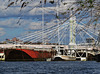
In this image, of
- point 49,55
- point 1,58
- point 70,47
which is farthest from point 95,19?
point 70,47

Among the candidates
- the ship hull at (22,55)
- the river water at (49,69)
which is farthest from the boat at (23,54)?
the river water at (49,69)

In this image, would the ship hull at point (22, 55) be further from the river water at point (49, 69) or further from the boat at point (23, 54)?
the river water at point (49, 69)

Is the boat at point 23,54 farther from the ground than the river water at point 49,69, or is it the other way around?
the river water at point 49,69

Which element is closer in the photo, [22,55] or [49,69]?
[49,69]

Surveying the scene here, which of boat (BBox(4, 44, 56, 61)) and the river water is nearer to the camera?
the river water

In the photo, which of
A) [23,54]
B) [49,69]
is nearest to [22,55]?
[23,54]

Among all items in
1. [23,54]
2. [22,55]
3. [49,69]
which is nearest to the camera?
[49,69]

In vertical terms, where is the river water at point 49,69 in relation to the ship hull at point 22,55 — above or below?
above

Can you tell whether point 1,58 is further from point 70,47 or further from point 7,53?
point 70,47

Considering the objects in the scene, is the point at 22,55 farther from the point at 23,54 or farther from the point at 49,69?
the point at 49,69

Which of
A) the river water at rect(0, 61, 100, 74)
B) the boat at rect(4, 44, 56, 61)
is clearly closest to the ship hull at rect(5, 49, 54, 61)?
the boat at rect(4, 44, 56, 61)

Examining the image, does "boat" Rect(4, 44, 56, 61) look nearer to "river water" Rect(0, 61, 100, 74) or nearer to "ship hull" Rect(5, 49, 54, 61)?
"ship hull" Rect(5, 49, 54, 61)

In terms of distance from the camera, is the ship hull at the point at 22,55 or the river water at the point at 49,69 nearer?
the river water at the point at 49,69

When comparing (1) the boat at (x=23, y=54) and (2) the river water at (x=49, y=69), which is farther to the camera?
(1) the boat at (x=23, y=54)
